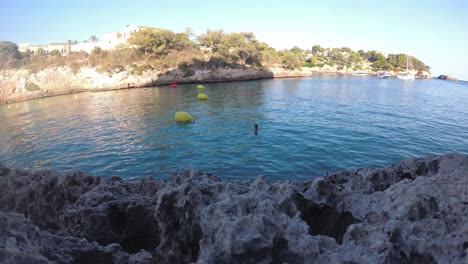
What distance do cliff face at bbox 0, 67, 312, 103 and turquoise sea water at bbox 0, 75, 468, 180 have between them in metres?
20.7

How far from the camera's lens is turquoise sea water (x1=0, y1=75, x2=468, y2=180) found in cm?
1477

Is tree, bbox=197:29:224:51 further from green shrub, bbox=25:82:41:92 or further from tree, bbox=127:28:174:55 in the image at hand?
green shrub, bbox=25:82:41:92

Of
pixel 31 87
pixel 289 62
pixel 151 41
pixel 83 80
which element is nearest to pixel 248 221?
pixel 31 87

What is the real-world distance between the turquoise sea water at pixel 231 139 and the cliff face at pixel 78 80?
2069cm

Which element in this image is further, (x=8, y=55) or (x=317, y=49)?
(x=317, y=49)

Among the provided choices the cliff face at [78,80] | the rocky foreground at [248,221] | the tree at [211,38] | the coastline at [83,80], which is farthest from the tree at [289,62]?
the rocky foreground at [248,221]

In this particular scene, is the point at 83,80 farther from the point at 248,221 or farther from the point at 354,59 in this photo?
the point at 354,59

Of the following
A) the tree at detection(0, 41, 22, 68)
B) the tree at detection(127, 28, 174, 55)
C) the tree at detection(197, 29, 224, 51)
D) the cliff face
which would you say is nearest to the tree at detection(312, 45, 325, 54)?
the tree at detection(197, 29, 224, 51)

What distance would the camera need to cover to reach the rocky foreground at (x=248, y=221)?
11.0 feet

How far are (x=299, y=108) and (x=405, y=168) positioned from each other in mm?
24391

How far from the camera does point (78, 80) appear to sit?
57562mm

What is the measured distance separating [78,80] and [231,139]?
50502 mm

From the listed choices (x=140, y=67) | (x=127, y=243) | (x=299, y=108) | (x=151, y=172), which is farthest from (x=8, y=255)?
(x=140, y=67)

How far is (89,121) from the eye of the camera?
26812mm
